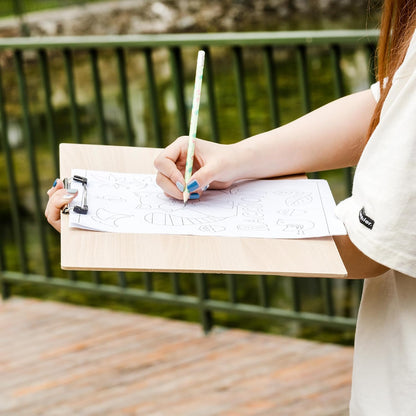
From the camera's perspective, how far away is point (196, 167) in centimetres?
145

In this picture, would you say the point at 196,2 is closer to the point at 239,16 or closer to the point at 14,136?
the point at 239,16

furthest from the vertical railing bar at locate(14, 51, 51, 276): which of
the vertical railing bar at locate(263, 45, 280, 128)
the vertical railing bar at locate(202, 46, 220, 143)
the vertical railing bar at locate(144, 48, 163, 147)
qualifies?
the vertical railing bar at locate(263, 45, 280, 128)

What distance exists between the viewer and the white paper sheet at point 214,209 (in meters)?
1.29

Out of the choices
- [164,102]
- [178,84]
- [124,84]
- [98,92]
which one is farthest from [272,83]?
[164,102]

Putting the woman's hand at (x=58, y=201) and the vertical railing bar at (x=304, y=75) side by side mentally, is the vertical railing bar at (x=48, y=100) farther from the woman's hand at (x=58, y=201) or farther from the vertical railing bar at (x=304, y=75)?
the woman's hand at (x=58, y=201)

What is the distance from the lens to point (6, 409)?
292 centimetres

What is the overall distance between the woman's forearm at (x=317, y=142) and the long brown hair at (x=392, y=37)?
0.16 m

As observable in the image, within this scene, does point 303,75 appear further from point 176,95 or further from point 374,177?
point 374,177

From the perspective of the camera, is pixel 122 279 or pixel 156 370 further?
pixel 122 279

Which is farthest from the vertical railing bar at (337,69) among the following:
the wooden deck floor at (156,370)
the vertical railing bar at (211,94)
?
the wooden deck floor at (156,370)

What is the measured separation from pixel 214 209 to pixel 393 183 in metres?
0.38

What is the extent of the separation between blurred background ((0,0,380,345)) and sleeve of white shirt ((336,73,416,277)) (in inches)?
14.7

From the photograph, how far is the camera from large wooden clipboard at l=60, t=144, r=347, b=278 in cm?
115

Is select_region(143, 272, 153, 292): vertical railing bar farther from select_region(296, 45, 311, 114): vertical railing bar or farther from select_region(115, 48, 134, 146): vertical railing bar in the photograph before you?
select_region(296, 45, 311, 114): vertical railing bar
